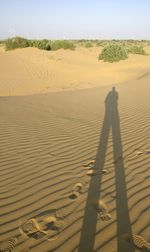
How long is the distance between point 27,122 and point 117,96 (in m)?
5.27

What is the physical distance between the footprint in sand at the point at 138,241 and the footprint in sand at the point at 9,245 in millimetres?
1180

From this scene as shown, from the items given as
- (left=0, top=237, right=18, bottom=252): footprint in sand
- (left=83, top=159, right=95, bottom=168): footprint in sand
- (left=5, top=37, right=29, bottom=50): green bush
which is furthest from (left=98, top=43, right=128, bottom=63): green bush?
(left=0, top=237, right=18, bottom=252): footprint in sand

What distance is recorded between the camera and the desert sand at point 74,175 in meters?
3.39

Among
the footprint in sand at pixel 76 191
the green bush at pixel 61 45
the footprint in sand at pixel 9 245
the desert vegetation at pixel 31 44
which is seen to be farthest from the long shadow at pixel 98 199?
the green bush at pixel 61 45

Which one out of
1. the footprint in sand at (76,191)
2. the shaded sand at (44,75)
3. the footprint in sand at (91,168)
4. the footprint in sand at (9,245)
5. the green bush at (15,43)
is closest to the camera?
the footprint in sand at (9,245)

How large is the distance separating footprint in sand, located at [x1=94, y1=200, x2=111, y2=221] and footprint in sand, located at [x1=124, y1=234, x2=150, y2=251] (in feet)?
1.31

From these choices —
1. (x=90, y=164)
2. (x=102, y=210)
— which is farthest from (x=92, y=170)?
(x=102, y=210)

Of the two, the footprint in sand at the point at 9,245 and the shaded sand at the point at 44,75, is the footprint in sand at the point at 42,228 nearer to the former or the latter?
the footprint in sand at the point at 9,245

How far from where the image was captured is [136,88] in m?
14.1

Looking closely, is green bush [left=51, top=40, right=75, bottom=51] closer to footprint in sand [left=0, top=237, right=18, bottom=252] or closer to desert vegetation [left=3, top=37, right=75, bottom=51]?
desert vegetation [left=3, top=37, right=75, bottom=51]

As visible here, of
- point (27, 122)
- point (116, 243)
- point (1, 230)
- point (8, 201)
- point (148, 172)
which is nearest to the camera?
point (116, 243)

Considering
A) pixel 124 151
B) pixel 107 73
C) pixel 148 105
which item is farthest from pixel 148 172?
pixel 107 73

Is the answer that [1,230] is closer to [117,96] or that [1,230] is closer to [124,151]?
[124,151]

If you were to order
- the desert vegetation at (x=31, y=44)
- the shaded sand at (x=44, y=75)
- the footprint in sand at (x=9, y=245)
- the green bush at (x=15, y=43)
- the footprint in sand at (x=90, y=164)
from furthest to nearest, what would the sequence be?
1. the desert vegetation at (x=31, y=44)
2. the green bush at (x=15, y=43)
3. the shaded sand at (x=44, y=75)
4. the footprint in sand at (x=90, y=164)
5. the footprint in sand at (x=9, y=245)
